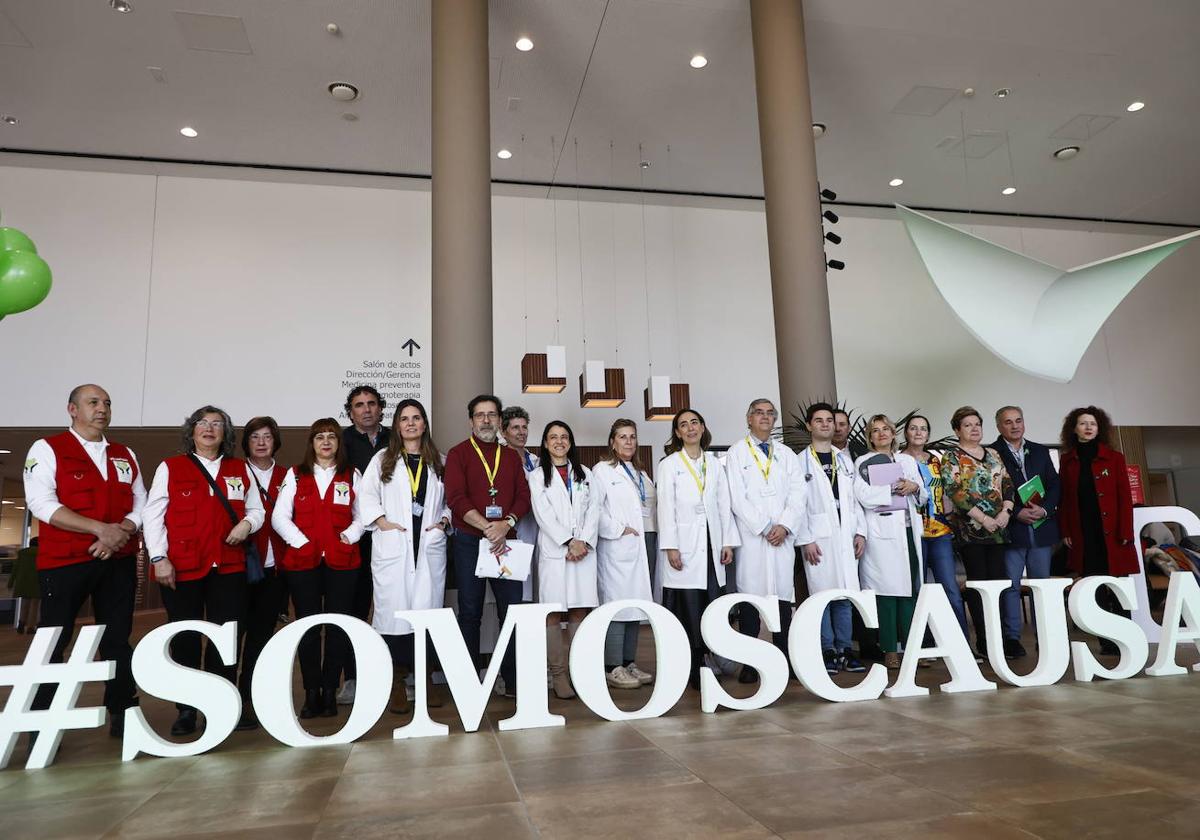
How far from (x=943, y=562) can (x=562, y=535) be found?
208cm

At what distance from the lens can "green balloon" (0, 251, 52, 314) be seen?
278 cm

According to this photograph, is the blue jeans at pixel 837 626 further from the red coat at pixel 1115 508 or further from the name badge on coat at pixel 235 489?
the name badge on coat at pixel 235 489

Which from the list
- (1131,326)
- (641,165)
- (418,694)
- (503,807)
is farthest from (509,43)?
(1131,326)

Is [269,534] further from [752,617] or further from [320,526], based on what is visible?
[752,617]

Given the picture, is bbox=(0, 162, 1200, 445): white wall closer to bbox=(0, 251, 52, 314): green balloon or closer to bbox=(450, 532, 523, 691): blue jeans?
bbox=(450, 532, 523, 691): blue jeans

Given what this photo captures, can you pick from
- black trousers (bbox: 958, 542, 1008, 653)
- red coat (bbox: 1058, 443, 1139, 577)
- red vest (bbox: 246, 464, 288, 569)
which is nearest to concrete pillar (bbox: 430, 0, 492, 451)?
red vest (bbox: 246, 464, 288, 569)

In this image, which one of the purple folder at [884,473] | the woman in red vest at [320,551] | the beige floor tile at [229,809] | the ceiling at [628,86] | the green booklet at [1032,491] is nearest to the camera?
the beige floor tile at [229,809]

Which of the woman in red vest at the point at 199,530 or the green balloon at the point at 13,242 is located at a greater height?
the green balloon at the point at 13,242

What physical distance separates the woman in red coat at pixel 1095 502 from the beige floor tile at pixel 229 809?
161 inches

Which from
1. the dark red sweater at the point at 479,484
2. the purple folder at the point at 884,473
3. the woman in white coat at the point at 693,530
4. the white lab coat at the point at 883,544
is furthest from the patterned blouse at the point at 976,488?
the dark red sweater at the point at 479,484

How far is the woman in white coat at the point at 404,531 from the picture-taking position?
132 inches

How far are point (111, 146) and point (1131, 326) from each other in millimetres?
12576

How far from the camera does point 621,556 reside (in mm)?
3789

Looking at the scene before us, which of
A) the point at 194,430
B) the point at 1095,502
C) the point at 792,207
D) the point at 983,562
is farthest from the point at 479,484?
the point at 792,207
